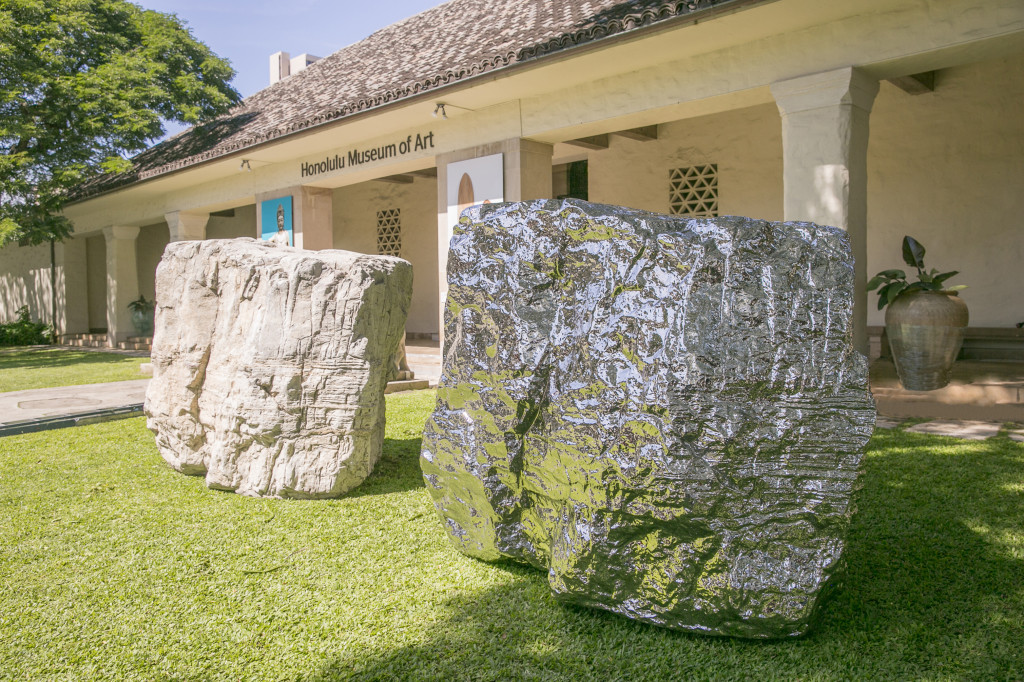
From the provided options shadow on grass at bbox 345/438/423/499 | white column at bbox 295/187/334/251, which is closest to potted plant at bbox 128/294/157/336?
white column at bbox 295/187/334/251

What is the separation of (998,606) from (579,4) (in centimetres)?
688

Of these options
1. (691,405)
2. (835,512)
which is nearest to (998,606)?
(835,512)

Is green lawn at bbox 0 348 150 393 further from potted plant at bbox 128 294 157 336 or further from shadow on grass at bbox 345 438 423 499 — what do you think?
shadow on grass at bbox 345 438 423 499

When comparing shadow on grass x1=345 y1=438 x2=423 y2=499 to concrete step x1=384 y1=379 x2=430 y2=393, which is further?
concrete step x1=384 y1=379 x2=430 y2=393

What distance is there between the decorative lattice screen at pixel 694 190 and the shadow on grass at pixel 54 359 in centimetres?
924

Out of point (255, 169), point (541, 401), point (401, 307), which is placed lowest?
point (541, 401)

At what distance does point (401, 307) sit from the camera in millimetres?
3699

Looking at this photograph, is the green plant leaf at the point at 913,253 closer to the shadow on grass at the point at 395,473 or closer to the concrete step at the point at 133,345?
the shadow on grass at the point at 395,473

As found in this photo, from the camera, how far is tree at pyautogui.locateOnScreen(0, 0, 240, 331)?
464 inches

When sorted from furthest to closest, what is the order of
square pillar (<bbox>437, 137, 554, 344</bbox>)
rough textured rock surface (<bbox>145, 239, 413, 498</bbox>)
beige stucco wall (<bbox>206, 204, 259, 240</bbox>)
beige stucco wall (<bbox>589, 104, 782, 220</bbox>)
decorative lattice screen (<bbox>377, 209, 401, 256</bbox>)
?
beige stucco wall (<bbox>206, 204, 259, 240</bbox>)
decorative lattice screen (<bbox>377, 209, 401, 256</bbox>)
beige stucco wall (<bbox>589, 104, 782, 220</bbox>)
square pillar (<bbox>437, 137, 554, 344</bbox>)
rough textured rock surface (<bbox>145, 239, 413, 498</bbox>)

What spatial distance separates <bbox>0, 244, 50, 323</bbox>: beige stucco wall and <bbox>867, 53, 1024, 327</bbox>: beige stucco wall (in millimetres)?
18274

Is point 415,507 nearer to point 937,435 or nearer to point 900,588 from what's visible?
point 900,588

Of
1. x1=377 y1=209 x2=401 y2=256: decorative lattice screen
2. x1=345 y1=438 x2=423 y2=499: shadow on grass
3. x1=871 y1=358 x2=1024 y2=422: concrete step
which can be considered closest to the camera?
Result: x1=345 y1=438 x2=423 y2=499: shadow on grass

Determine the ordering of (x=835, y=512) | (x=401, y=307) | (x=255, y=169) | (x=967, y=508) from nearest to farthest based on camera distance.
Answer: (x=835, y=512) → (x=967, y=508) → (x=401, y=307) → (x=255, y=169)
